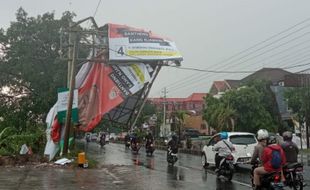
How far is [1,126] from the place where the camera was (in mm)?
35094

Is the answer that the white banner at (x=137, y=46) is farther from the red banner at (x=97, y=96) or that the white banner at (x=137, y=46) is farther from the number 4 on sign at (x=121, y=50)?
the red banner at (x=97, y=96)

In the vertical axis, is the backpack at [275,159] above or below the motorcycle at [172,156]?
above

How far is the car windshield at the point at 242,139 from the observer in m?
20.6

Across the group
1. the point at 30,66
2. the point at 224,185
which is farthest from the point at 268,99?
the point at 224,185

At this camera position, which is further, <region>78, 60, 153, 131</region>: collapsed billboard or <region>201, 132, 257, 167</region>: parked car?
<region>78, 60, 153, 131</region>: collapsed billboard

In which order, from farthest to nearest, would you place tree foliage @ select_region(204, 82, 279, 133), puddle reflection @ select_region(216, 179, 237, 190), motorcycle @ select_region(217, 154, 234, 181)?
1. tree foliage @ select_region(204, 82, 279, 133)
2. motorcycle @ select_region(217, 154, 234, 181)
3. puddle reflection @ select_region(216, 179, 237, 190)

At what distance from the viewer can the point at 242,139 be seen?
2078 cm

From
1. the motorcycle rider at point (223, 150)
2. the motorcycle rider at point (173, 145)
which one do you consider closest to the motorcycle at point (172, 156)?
the motorcycle rider at point (173, 145)

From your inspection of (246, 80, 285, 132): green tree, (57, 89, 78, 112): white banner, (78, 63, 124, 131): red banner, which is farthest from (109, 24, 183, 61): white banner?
(246, 80, 285, 132): green tree

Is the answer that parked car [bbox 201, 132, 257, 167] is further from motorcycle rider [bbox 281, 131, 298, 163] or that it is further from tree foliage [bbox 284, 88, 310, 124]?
tree foliage [bbox 284, 88, 310, 124]

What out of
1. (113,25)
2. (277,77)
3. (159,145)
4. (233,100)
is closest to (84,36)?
(113,25)

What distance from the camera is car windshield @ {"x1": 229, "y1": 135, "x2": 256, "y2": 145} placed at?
20562mm

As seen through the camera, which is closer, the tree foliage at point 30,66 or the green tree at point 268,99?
the tree foliage at point 30,66

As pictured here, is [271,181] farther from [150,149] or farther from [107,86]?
[150,149]
